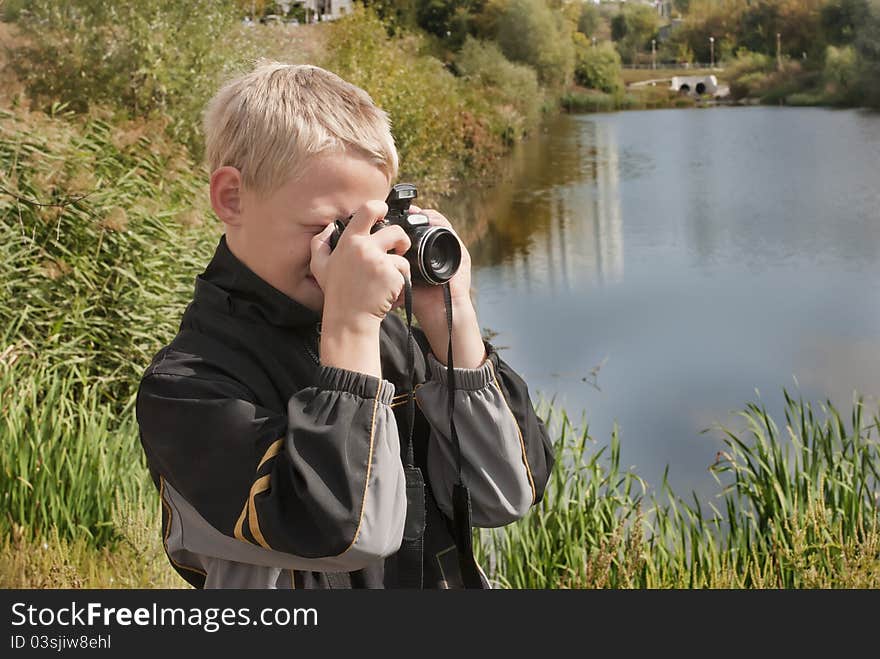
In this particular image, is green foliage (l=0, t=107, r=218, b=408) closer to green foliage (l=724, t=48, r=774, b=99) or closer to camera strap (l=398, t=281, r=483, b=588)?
camera strap (l=398, t=281, r=483, b=588)

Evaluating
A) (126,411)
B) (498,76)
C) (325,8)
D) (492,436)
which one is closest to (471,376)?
(492,436)

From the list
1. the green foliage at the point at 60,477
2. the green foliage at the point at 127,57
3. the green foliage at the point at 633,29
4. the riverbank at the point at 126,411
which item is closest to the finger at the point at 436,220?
the riverbank at the point at 126,411

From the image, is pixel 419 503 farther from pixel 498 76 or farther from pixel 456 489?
pixel 498 76

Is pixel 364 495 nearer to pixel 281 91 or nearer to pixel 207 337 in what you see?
pixel 207 337

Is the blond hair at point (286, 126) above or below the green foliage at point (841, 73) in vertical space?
below

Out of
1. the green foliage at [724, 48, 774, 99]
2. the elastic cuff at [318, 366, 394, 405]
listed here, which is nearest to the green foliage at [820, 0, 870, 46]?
the green foliage at [724, 48, 774, 99]

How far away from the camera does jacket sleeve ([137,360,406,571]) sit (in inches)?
32.2

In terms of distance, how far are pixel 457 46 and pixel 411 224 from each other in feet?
16.3

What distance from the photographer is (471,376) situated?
3.18 feet

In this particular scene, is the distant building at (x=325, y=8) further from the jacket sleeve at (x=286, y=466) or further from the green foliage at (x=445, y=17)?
the jacket sleeve at (x=286, y=466)

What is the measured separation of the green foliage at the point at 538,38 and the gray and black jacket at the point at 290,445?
4.92 metres

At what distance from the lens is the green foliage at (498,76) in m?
5.61

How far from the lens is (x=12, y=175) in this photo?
127 inches

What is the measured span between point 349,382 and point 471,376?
6.6 inches
